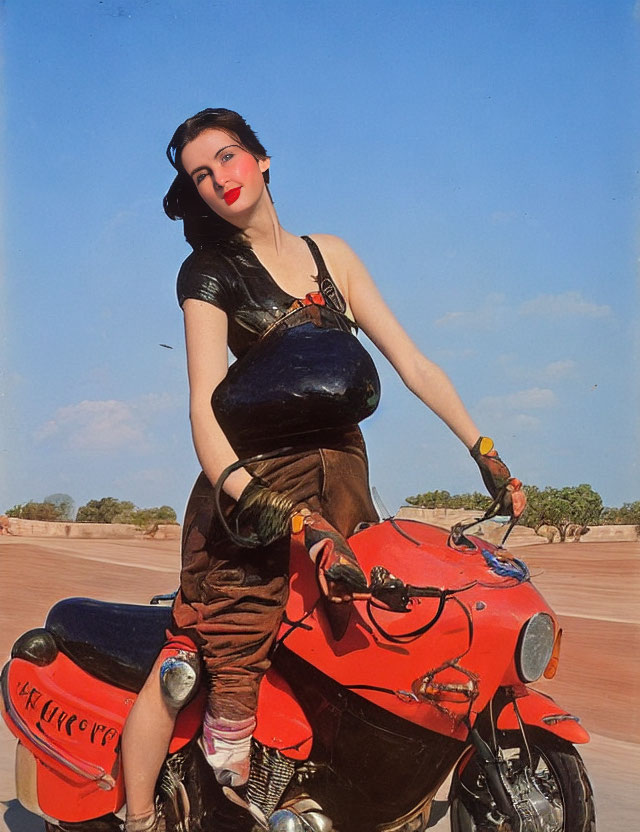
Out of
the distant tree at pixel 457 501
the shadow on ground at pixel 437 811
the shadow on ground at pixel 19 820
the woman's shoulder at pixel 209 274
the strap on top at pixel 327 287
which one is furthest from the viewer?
the distant tree at pixel 457 501

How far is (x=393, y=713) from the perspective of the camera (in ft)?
7.98

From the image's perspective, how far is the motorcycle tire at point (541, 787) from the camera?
2.57 m

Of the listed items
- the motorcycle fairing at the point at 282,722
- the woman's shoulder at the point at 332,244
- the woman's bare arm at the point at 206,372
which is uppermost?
the woman's shoulder at the point at 332,244

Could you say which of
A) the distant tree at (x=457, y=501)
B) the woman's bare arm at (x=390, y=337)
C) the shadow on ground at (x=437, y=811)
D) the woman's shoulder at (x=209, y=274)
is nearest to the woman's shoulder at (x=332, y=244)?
the woman's bare arm at (x=390, y=337)

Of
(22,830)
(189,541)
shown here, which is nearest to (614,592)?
(22,830)

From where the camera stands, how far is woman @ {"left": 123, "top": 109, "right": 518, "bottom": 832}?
8.29ft

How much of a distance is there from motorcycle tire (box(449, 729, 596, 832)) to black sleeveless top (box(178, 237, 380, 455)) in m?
0.96

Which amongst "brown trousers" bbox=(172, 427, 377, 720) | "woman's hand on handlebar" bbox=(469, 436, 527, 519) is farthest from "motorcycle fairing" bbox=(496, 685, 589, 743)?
"brown trousers" bbox=(172, 427, 377, 720)

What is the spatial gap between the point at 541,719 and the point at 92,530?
13.5 meters

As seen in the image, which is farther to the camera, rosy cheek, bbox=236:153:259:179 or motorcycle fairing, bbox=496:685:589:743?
rosy cheek, bbox=236:153:259:179

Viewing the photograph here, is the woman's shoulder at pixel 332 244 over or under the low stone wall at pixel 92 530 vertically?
over

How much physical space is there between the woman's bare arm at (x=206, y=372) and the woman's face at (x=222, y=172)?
30cm

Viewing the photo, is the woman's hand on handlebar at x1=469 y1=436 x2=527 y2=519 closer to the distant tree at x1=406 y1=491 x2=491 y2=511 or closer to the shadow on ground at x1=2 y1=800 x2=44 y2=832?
the shadow on ground at x1=2 y1=800 x2=44 y2=832

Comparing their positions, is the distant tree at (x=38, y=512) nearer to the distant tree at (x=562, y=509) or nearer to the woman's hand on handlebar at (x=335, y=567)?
the distant tree at (x=562, y=509)
